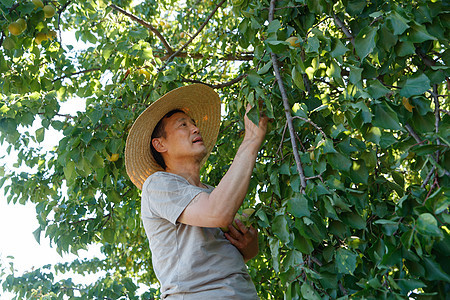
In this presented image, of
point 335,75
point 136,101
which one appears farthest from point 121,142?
point 335,75

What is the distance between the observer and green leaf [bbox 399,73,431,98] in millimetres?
1485

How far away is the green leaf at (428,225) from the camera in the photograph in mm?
1185

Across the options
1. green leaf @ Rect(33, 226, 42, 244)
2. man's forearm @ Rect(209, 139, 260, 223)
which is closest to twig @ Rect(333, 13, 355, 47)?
man's forearm @ Rect(209, 139, 260, 223)

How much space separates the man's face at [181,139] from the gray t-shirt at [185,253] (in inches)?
10.3

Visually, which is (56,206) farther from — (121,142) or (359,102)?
(359,102)

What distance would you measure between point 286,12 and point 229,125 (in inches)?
66.6

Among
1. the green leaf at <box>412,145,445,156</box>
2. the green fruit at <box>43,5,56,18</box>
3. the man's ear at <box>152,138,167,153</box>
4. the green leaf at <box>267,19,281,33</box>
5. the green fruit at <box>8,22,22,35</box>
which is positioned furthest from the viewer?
the green fruit at <box>43,5,56,18</box>

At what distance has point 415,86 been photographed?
150 cm

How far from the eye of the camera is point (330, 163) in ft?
5.12

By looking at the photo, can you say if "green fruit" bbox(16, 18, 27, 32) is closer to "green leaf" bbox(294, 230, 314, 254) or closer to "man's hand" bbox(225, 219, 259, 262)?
"man's hand" bbox(225, 219, 259, 262)

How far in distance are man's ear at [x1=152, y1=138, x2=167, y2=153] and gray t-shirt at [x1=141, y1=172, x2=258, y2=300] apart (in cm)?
35

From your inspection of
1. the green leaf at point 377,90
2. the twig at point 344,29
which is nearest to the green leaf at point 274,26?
the twig at point 344,29

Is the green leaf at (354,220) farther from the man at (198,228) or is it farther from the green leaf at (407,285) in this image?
the man at (198,228)

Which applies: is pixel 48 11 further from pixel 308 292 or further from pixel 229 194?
pixel 308 292
